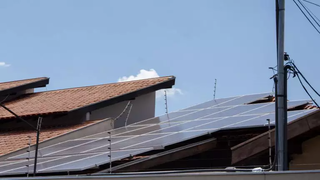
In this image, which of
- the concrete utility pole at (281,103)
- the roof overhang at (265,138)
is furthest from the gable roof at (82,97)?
the concrete utility pole at (281,103)

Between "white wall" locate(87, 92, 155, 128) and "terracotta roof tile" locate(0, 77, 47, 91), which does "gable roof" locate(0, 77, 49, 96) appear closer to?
"terracotta roof tile" locate(0, 77, 47, 91)

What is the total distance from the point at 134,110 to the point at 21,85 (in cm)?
573

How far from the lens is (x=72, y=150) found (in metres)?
13.7

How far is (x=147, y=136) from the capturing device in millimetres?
13578

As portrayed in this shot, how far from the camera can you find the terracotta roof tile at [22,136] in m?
16.4

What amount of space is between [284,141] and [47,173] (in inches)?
211

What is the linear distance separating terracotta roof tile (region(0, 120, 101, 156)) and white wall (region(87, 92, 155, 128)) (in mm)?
1586

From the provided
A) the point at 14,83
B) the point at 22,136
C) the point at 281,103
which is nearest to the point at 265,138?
the point at 281,103

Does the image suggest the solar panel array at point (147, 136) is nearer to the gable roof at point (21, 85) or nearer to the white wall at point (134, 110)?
the white wall at point (134, 110)

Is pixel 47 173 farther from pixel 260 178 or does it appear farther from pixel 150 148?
pixel 260 178

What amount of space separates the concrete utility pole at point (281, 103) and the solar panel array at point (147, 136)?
8.11 ft

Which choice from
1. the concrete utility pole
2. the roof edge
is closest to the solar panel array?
the concrete utility pole

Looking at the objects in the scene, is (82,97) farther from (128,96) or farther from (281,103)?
(281,103)

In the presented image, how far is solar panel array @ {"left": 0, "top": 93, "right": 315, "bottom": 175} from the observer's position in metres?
11.9
